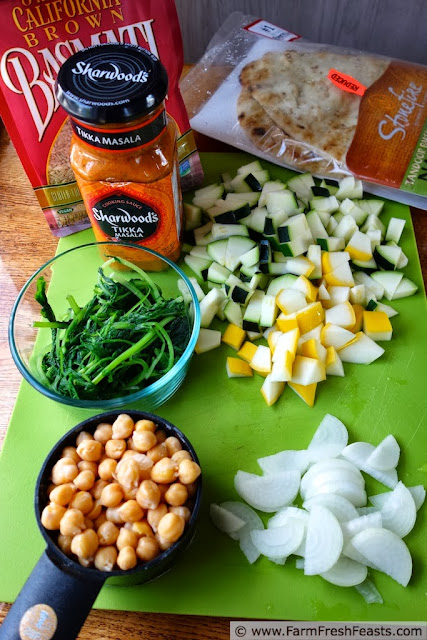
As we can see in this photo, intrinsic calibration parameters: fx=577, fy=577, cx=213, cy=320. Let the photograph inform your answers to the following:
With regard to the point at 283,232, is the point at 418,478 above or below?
below

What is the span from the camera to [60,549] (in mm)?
1095

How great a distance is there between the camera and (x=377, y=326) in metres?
1.56

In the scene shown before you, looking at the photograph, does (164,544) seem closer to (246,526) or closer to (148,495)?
(148,495)

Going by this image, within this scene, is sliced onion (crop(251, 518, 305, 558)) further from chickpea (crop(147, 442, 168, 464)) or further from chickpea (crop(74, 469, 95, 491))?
chickpea (crop(74, 469, 95, 491))

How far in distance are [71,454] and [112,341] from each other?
324 mm

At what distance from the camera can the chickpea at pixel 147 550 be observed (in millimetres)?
1095

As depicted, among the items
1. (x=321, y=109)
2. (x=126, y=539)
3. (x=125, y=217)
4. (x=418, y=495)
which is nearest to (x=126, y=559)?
(x=126, y=539)

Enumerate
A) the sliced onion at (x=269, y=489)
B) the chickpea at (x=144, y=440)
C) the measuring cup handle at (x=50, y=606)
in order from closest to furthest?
the measuring cup handle at (x=50, y=606)
the chickpea at (x=144, y=440)
the sliced onion at (x=269, y=489)

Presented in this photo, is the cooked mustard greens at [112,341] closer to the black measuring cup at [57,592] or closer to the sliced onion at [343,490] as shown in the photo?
the black measuring cup at [57,592]

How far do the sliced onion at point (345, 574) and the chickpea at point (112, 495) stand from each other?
0.46 metres

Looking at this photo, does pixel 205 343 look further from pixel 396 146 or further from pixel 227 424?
pixel 396 146

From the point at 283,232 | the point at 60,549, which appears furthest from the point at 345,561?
the point at 283,232

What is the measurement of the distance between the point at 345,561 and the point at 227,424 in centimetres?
42

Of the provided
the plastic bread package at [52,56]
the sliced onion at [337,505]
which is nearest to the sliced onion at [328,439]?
the sliced onion at [337,505]
